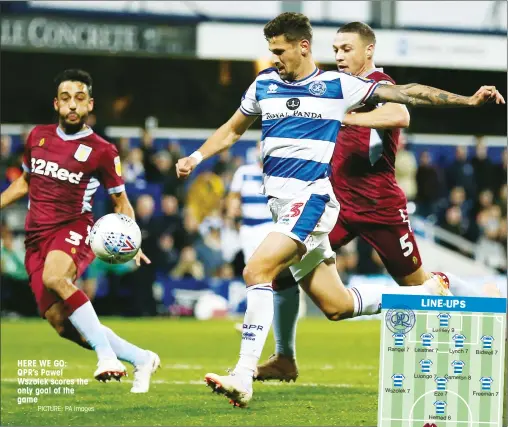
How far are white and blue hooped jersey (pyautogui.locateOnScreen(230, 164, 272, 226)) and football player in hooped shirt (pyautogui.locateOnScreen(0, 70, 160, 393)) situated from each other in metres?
3.92

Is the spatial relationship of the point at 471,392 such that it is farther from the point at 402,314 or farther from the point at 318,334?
the point at 318,334

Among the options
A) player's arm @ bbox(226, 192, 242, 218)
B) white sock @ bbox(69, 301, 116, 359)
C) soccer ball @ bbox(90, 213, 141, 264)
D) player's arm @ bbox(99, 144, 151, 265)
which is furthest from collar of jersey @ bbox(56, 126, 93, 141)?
player's arm @ bbox(226, 192, 242, 218)

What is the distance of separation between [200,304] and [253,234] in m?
2.94

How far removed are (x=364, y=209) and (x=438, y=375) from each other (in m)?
1.72

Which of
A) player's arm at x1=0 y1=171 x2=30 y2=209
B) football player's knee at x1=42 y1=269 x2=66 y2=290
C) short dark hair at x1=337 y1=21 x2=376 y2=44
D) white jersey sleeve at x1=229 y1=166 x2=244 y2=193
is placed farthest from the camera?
white jersey sleeve at x1=229 y1=166 x2=244 y2=193

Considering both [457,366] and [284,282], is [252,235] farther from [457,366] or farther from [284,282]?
[457,366]

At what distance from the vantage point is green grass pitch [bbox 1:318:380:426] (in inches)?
257

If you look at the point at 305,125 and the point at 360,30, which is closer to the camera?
the point at 305,125

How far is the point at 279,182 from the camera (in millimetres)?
6230

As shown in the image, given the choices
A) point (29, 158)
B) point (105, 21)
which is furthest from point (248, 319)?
point (105, 21)

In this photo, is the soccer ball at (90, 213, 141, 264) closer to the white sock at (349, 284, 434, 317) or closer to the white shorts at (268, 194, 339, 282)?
the white shorts at (268, 194, 339, 282)

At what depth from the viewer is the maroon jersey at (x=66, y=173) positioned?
729 cm

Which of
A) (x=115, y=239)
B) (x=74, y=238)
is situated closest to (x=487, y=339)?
(x=115, y=239)

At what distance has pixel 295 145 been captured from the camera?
20.3ft
